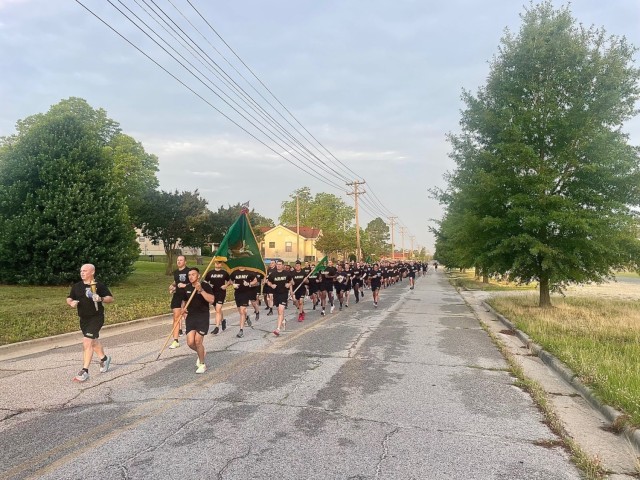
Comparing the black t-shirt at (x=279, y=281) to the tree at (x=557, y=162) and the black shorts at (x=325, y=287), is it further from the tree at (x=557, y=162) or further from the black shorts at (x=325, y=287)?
the tree at (x=557, y=162)

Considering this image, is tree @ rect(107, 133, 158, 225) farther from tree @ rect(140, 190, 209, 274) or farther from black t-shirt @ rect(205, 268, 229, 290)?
black t-shirt @ rect(205, 268, 229, 290)

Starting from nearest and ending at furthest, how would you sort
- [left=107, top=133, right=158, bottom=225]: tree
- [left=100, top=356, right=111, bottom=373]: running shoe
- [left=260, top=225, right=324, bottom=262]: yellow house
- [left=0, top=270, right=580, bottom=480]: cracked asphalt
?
1. [left=0, top=270, right=580, bottom=480]: cracked asphalt
2. [left=100, top=356, right=111, bottom=373]: running shoe
3. [left=107, top=133, right=158, bottom=225]: tree
4. [left=260, top=225, right=324, bottom=262]: yellow house

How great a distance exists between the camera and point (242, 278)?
11273 millimetres

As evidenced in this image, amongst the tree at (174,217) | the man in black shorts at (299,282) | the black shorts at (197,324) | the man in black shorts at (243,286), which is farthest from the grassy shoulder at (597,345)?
the tree at (174,217)

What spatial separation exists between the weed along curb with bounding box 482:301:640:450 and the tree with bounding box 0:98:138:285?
18.7 meters

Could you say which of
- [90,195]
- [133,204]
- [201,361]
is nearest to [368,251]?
[133,204]

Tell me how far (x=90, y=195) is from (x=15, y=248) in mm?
4192

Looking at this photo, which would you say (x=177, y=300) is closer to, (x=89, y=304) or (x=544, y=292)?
(x=89, y=304)

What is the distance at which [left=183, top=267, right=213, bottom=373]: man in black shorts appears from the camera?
700cm

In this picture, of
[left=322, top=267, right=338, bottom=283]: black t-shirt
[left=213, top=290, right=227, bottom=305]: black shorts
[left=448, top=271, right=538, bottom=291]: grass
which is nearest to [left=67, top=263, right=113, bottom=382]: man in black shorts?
[left=213, top=290, right=227, bottom=305]: black shorts

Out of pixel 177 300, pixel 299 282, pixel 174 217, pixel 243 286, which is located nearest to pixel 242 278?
pixel 243 286

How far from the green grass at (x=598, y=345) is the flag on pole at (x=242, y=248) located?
6674 mm

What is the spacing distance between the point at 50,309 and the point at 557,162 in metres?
16.9

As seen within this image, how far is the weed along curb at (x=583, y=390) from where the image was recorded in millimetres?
4637
